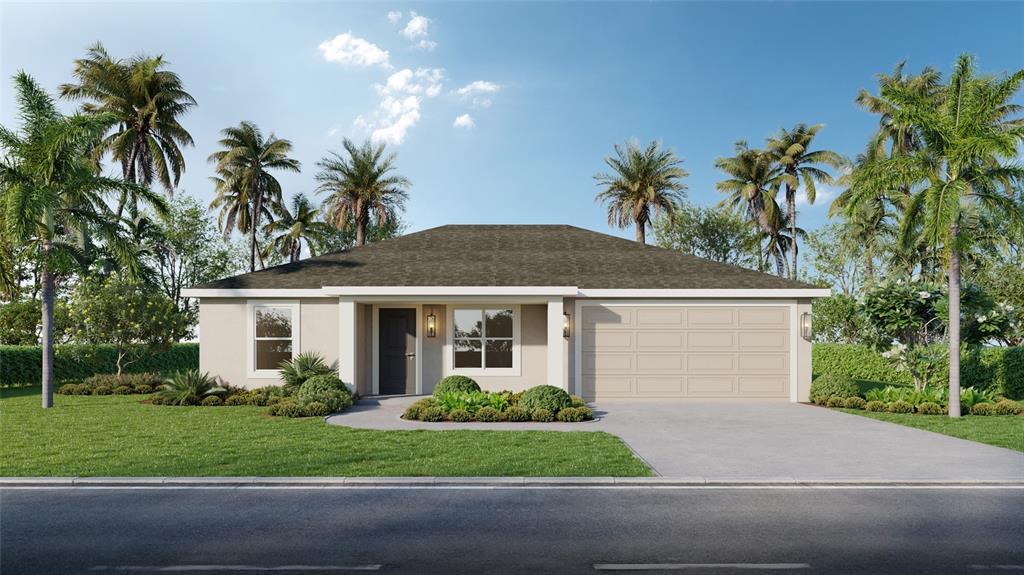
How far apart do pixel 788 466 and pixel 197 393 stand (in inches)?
529

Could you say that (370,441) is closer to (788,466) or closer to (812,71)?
(788,466)

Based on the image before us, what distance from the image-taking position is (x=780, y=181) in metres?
35.6

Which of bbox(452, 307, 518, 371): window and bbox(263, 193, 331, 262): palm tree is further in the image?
bbox(263, 193, 331, 262): palm tree

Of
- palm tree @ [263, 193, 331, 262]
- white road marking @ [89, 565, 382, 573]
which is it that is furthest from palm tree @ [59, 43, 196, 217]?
white road marking @ [89, 565, 382, 573]

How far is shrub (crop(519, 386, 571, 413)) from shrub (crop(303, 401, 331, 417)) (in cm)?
423

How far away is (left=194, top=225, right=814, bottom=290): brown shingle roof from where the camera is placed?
1553 cm

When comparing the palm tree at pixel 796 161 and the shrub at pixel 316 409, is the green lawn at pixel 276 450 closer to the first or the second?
the shrub at pixel 316 409

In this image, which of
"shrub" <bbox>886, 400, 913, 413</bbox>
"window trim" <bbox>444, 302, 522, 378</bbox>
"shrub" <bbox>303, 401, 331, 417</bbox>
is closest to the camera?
"shrub" <bbox>303, 401, 331, 417</bbox>

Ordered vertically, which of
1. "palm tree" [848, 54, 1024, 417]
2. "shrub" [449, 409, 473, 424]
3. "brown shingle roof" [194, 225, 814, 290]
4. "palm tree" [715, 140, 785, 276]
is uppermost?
"palm tree" [715, 140, 785, 276]

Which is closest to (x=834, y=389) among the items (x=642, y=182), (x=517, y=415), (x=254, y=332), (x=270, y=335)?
(x=517, y=415)

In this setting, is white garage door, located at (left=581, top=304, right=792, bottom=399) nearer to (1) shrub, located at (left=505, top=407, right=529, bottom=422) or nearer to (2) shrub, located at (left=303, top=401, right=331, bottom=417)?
(1) shrub, located at (left=505, top=407, right=529, bottom=422)

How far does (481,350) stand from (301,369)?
474cm

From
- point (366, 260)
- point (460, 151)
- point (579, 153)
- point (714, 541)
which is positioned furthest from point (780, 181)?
point (714, 541)

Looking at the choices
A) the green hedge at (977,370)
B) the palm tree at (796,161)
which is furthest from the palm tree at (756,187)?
the green hedge at (977,370)
